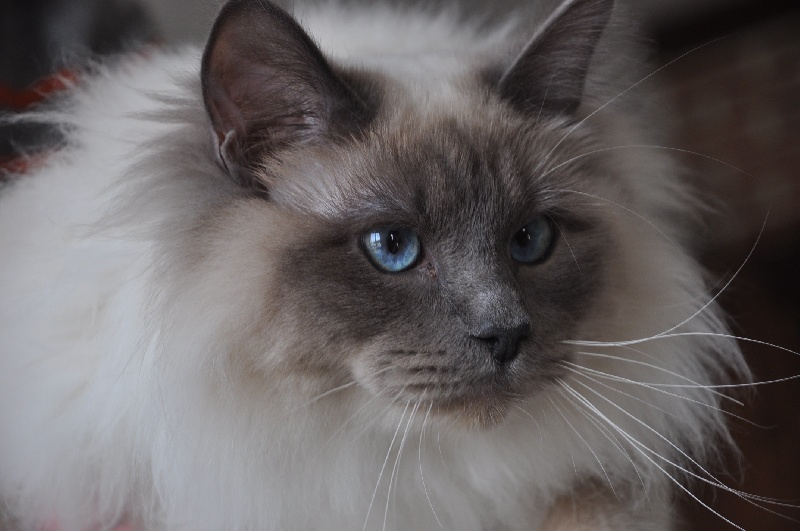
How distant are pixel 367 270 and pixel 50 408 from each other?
0.52 metres

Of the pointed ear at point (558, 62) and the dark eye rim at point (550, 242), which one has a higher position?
the pointed ear at point (558, 62)

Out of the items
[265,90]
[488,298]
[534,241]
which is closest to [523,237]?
[534,241]

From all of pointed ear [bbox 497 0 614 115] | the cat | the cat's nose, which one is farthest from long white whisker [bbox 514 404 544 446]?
pointed ear [bbox 497 0 614 115]

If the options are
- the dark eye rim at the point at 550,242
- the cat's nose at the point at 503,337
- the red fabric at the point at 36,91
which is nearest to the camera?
the cat's nose at the point at 503,337

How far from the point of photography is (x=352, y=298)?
0.95 m

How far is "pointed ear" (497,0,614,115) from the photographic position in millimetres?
1057

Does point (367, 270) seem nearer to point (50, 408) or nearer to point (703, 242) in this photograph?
point (50, 408)

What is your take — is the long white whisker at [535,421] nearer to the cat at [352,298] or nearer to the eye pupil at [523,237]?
the cat at [352,298]

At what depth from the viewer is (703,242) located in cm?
153

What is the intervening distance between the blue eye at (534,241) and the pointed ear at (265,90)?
0.26 m

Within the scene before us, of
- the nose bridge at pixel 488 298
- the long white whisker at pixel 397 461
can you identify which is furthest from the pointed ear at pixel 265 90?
the long white whisker at pixel 397 461

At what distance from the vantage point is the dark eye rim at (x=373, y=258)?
97cm

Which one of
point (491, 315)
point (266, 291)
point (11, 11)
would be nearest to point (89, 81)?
point (11, 11)

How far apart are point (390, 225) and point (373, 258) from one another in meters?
0.05
